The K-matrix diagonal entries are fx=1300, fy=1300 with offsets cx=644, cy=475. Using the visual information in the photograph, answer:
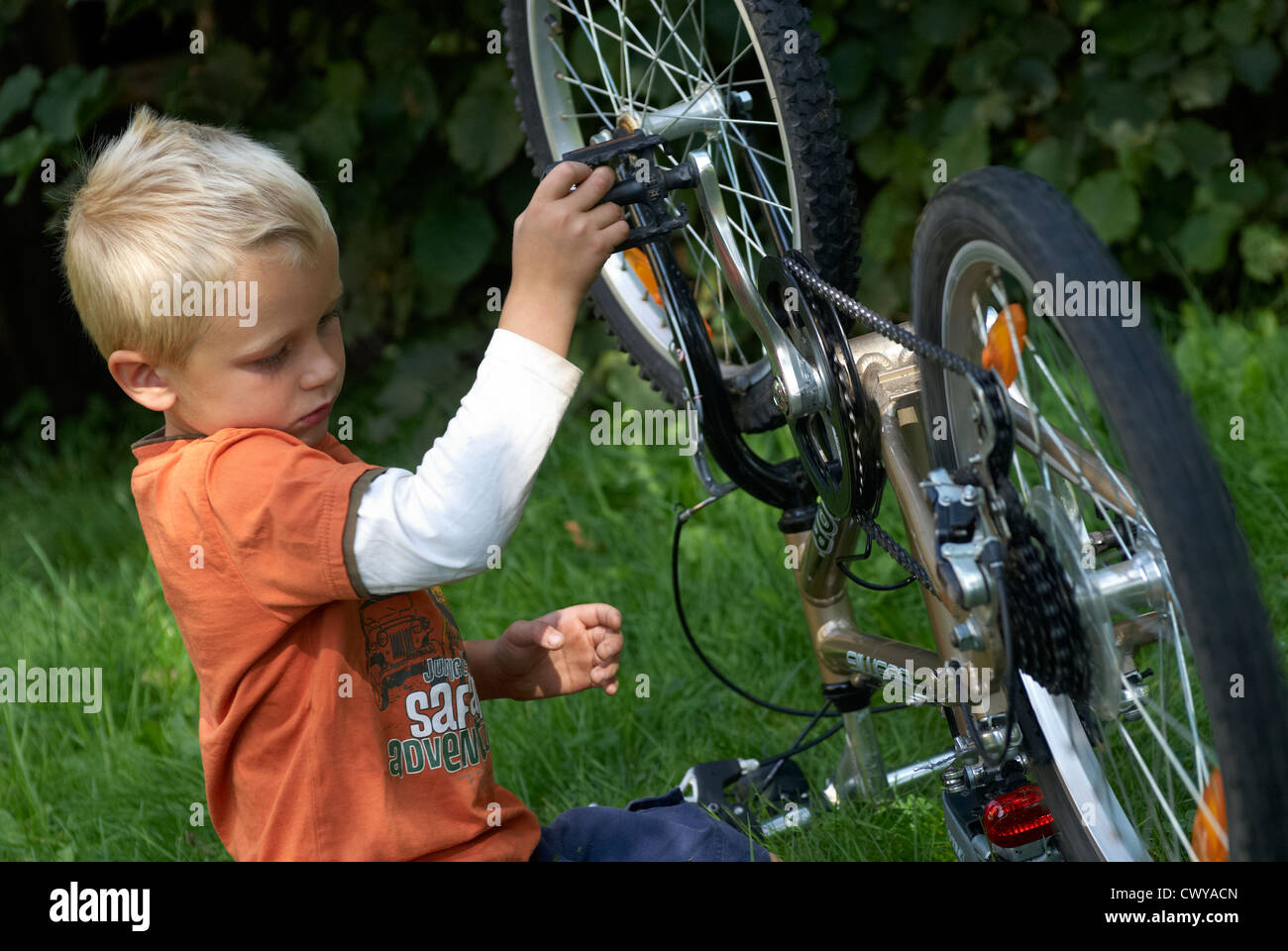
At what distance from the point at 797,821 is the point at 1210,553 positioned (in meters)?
0.99

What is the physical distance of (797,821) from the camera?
186 cm

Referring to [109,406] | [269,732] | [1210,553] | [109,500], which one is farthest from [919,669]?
[109,406]

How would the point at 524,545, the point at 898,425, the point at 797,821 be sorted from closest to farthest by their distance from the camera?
the point at 898,425, the point at 797,821, the point at 524,545

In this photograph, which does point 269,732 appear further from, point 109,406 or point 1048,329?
point 109,406

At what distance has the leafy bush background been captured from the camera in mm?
3219

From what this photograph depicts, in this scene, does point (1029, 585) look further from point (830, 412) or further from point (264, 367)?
point (264, 367)

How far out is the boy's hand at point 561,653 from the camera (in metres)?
1.53

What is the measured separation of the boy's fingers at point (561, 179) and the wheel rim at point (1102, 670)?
397mm

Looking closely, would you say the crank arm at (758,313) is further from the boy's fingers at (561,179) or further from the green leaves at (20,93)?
the green leaves at (20,93)

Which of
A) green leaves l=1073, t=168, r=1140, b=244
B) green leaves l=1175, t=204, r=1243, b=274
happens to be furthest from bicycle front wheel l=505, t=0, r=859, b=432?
green leaves l=1175, t=204, r=1243, b=274

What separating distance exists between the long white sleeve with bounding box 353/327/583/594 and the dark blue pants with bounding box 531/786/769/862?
46 centimetres

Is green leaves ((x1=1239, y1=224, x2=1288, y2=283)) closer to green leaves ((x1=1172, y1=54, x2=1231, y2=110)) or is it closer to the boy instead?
green leaves ((x1=1172, y1=54, x2=1231, y2=110))

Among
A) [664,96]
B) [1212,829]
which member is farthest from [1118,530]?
[664,96]

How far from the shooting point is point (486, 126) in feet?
10.8
